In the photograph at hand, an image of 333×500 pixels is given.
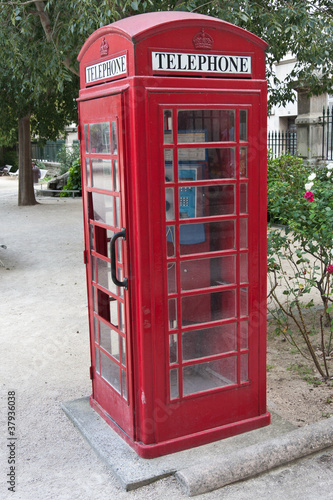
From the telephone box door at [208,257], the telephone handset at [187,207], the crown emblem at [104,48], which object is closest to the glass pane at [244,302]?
the telephone box door at [208,257]

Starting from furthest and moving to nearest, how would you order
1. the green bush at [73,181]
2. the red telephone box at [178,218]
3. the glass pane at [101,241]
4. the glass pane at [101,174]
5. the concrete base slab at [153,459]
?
1. the green bush at [73,181]
2. the glass pane at [101,241]
3. the glass pane at [101,174]
4. the concrete base slab at [153,459]
5. the red telephone box at [178,218]

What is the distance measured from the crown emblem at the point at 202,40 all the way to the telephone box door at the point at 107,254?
53 cm

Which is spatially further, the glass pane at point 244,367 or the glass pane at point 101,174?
the glass pane at point 244,367

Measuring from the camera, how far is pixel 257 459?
3.27 m

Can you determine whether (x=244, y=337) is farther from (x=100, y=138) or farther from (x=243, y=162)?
(x=100, y=138)

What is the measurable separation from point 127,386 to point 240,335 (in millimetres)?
769

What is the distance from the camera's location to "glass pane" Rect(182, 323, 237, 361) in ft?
11.2

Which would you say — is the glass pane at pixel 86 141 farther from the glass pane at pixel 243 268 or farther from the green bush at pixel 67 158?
the green bush at pixel 67 158

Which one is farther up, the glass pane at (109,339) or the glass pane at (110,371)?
the glass pane at (109,339)

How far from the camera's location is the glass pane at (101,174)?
3395mm

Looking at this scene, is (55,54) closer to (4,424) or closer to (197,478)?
(4,424)

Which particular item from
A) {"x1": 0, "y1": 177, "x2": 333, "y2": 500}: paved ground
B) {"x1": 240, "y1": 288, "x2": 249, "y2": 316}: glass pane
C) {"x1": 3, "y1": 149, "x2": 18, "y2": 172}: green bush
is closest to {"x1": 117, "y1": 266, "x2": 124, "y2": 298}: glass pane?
{"x1": 240, "y1": 288, "x2": 249, "y2": 316}: glass pane

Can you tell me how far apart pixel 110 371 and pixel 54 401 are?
83 cm

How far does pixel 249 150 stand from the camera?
11.0 feet
